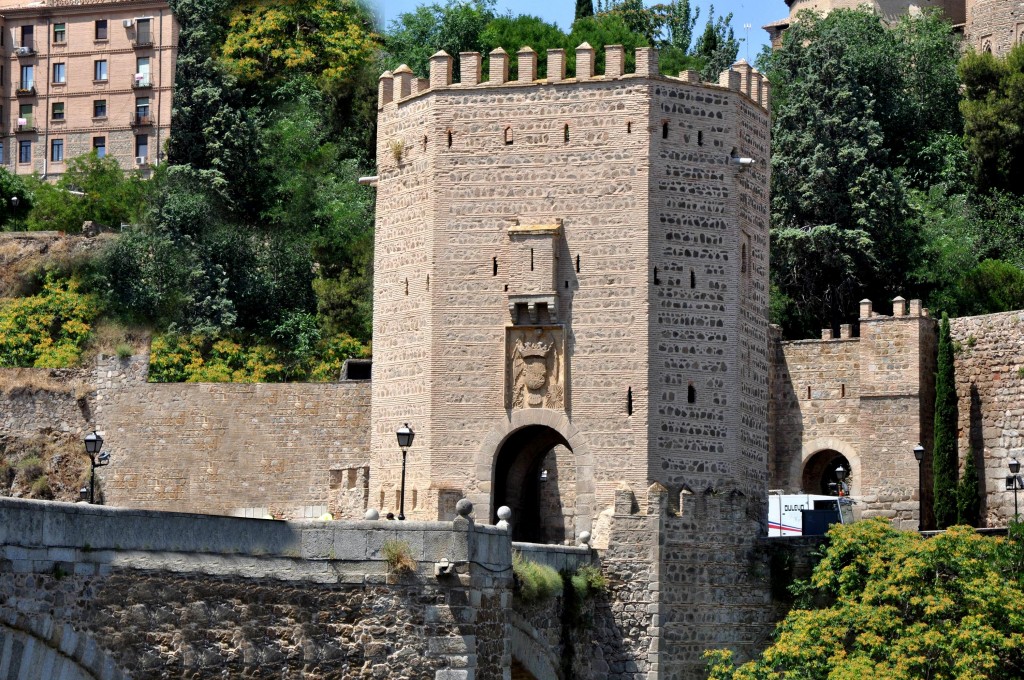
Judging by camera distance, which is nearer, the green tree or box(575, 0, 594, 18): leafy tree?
the green tree

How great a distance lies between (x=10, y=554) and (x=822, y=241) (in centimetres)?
2897

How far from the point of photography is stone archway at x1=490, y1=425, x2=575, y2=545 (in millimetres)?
30953

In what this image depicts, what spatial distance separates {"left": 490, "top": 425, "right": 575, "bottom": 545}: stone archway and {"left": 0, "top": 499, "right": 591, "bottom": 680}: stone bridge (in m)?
7.72

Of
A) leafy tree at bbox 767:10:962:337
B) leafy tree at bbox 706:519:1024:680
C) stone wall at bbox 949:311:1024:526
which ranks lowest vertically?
leafy tree at bbox 706:519:1024:680

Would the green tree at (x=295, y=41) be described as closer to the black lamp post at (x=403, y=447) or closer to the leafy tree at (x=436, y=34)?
the leafy tree at (x=436, y=34)

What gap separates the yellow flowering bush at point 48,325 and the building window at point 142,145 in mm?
Answer: 12753

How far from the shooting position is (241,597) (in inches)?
777

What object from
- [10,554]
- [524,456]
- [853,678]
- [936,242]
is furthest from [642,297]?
[936,242]

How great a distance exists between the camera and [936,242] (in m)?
44.9

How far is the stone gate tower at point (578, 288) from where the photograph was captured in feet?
97.3

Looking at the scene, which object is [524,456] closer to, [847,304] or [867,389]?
[867,389]

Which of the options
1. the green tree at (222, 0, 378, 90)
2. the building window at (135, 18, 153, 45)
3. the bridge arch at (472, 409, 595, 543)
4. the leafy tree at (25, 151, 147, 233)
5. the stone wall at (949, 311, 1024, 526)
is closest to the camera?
the bridge arch at (472, 409, 595, 543)

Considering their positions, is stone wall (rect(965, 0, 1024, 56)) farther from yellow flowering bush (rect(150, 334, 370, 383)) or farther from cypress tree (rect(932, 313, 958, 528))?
yellow flowering bush (rect(150, 334, 370, 383))

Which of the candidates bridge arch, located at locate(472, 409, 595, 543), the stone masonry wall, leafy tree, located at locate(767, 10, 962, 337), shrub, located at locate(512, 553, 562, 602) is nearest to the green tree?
leafy tree, located at locate(767, 10, 962, 337)
